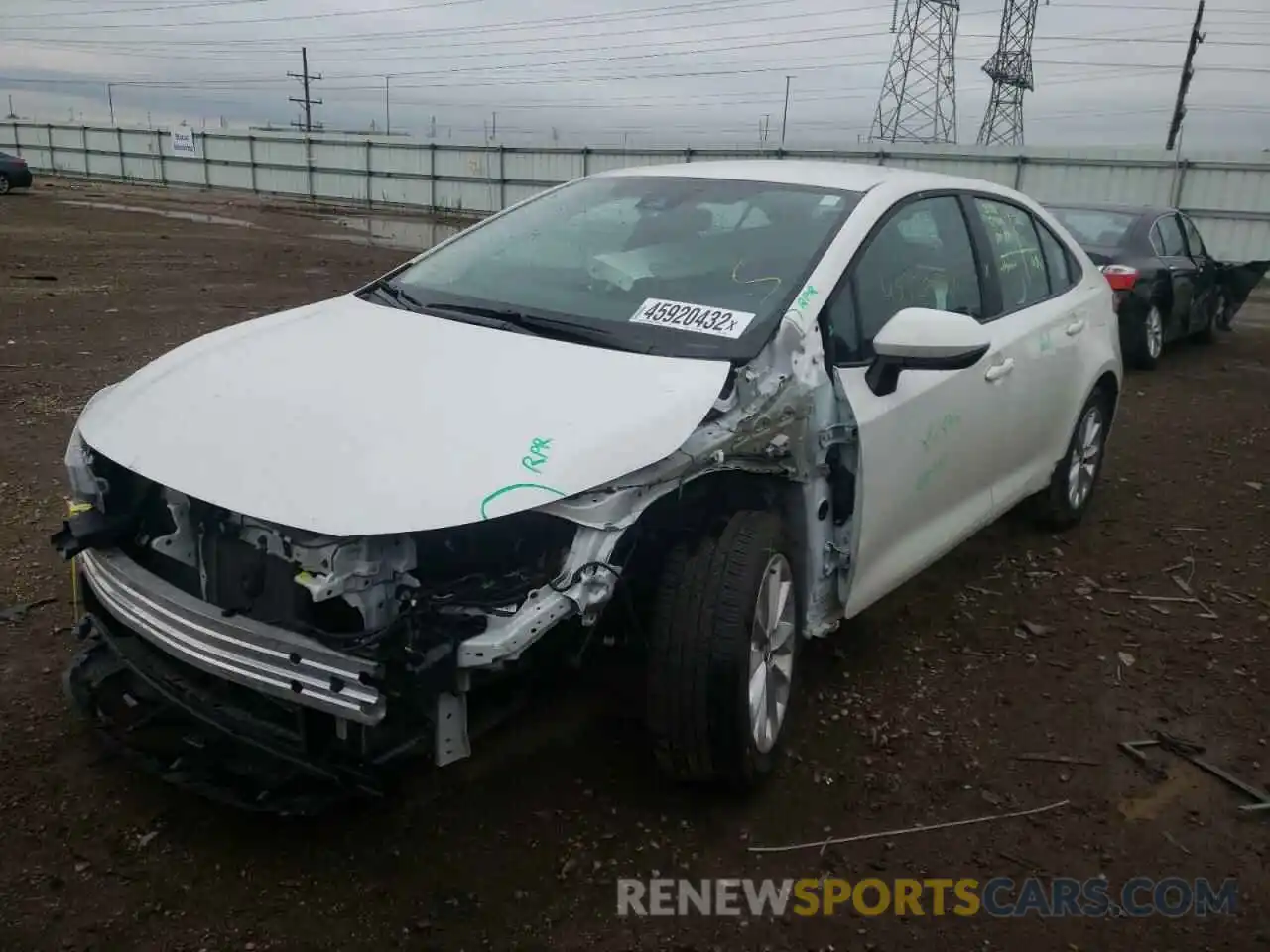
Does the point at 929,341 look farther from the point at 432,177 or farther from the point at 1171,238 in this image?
the point at 432,177

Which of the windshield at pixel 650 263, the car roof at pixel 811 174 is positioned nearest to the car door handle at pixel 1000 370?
the car roof at pixel 811 174

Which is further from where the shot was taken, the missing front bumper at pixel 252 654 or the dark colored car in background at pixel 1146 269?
the dark colored car in background at pixel 1146 269

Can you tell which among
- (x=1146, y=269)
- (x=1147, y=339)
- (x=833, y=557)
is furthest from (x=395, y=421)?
(x=1147, y=339)

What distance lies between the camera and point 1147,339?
944 cm

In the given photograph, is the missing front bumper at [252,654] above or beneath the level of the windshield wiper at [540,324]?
beneath

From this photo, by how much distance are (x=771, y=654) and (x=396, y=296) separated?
5.72ft

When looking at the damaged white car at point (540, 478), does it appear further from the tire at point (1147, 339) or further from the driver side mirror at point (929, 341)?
the tire at point (1147, 339)

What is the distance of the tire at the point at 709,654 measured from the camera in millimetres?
2564

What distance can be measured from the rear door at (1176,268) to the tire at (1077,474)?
5.18 metres

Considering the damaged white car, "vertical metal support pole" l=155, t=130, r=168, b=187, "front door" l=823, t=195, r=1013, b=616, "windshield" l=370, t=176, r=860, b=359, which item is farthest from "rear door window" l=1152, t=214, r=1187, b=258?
"vertical metal support pole" l=155, t=130, r=168, b=187

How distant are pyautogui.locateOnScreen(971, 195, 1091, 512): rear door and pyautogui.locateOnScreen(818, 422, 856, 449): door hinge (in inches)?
45.1

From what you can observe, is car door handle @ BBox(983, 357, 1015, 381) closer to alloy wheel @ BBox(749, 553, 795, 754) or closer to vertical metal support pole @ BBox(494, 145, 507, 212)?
alloy wheel @ BBox(749, 553, 795, 754)

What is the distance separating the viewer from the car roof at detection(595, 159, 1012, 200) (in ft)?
12.1

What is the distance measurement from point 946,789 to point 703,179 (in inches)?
87.8
